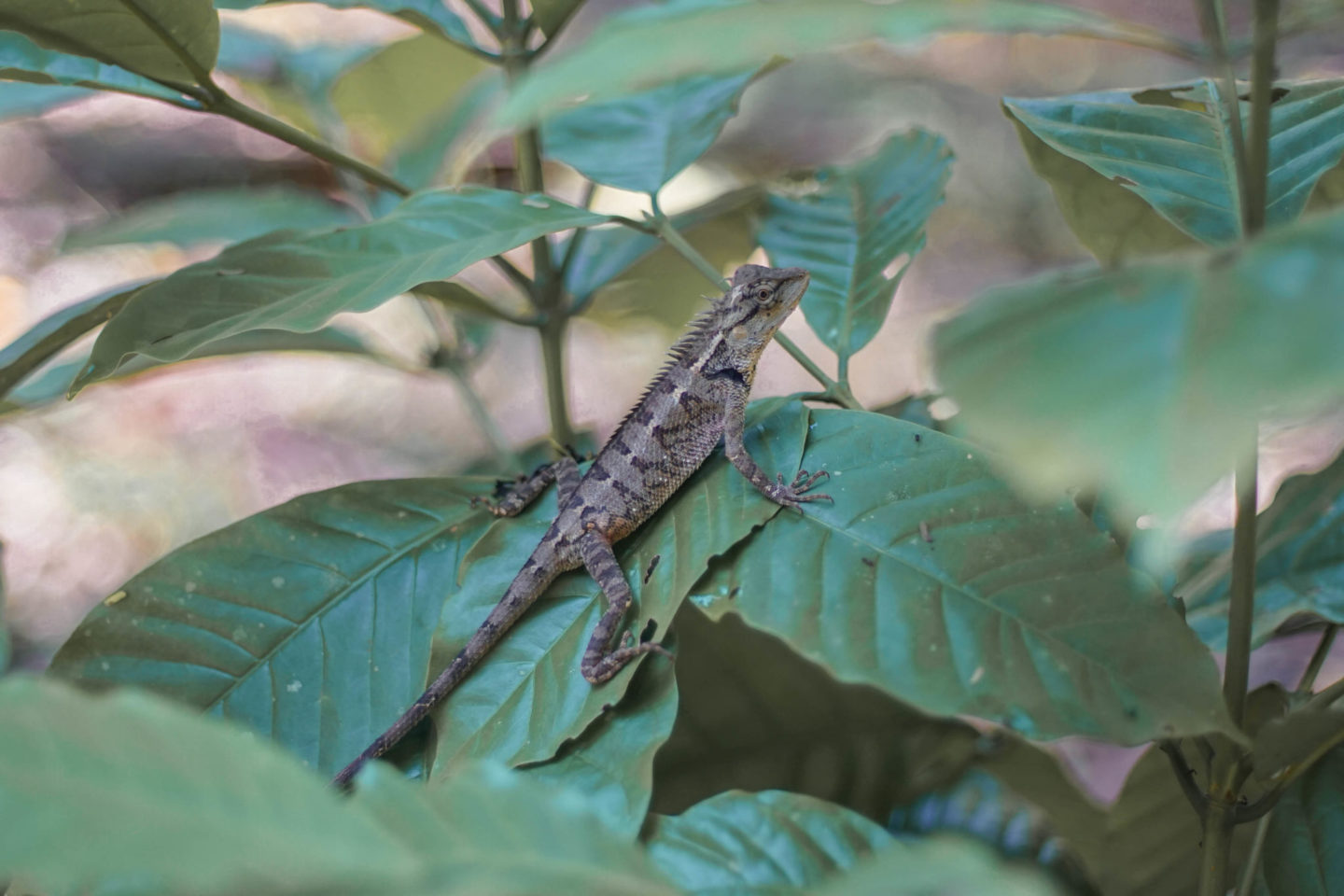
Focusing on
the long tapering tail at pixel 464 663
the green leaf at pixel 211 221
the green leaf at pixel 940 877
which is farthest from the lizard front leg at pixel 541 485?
the green leaf at pixel 940 877

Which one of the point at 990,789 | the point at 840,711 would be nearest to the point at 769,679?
the point at 840,711

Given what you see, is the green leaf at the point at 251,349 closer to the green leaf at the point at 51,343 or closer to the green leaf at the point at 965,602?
the green leaf at the point at 51,343

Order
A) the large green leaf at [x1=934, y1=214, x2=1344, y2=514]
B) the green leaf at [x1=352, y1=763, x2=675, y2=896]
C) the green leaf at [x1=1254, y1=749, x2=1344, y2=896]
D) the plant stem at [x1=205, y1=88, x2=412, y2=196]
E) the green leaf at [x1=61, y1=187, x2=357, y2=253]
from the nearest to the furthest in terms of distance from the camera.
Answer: the large green leaf at [x1=934, y1=214, x2=1344, y2=514] < the green leaf at [x1=352, y1=763, x2=675, y2=896] < the green leaf at [x1=1254, y1=749, x2=1344, y2=896] < the plant stem at [x1=205, y1=88, x2=412, y2=196] < the green leaf at [x1=61, y1=187, x2=357, y2=253]

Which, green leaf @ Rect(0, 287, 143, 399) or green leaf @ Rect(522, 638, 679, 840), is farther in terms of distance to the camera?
green leaf @ Rect(0, 287, 143, 399)

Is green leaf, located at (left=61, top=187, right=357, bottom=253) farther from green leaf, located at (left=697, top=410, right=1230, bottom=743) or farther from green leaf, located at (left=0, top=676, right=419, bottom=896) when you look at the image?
green leaf, located at (left=0, top=676, right=419, bottom=896)

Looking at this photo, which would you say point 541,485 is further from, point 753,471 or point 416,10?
point 416,10

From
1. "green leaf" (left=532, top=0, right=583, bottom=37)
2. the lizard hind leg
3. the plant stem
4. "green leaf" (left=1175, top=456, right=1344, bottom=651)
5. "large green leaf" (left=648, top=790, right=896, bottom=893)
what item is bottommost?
"large green leaf" (left=648, top=790, right=896, bottom=893)

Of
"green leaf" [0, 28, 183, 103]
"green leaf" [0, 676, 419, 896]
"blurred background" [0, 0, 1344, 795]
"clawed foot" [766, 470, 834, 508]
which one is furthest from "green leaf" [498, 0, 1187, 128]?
"blurred background" [0, 0, 1344, 795]
